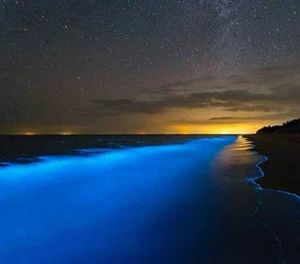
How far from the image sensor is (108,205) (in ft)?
29.0

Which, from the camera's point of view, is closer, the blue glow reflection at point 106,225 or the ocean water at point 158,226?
the ocean water at point 158,226

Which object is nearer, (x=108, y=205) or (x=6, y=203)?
(x=108, y=205)

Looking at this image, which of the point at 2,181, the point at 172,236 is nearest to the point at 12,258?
the point at 172,236

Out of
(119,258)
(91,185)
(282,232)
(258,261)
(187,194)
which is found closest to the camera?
(258,261)

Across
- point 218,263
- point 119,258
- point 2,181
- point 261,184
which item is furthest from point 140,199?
point 2,181

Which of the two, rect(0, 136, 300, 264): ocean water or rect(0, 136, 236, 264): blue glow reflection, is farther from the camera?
rect(0, 136, 236, 264): blue glow reflection

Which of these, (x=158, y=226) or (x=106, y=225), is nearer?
(x=158, y=226)

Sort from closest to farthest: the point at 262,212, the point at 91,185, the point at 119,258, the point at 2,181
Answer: the point at 119,258 < the point at 262,212 < the point at 91,185 < the point at 2,181

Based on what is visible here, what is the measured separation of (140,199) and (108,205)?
111cm

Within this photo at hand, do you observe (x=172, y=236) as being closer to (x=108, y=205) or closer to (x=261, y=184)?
(x=108, y=205)

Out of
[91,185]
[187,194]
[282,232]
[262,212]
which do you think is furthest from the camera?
[91,185]

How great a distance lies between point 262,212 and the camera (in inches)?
267

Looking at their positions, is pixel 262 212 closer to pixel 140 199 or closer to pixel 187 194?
pixel 187 194

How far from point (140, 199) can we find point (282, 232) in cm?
480
